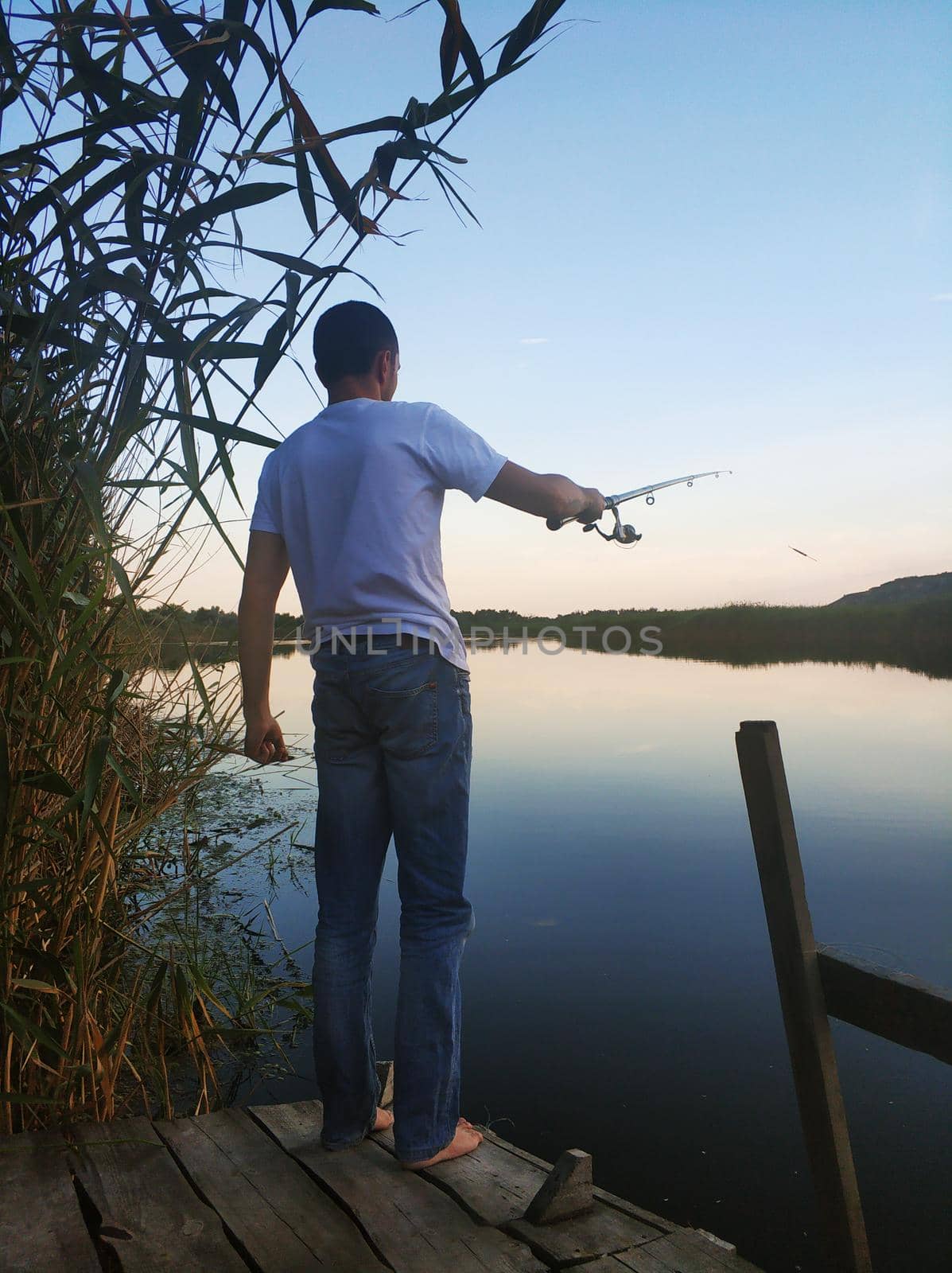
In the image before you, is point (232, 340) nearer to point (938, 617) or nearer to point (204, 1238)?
point (204, 1238)

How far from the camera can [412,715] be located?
1.68 meters

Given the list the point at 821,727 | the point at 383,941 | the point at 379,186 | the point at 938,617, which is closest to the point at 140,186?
the point at 379,186

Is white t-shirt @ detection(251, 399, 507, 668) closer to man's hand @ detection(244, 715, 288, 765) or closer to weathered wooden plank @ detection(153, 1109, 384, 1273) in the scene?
man's hand @ detection(244, 715, 288, 765)

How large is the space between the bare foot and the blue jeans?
2 cm

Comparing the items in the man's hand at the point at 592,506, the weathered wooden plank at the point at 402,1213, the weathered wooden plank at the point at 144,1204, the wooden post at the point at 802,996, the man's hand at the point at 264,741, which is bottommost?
the weathered wooden plank at the point at 402,1213

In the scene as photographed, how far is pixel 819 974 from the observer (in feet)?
4.44

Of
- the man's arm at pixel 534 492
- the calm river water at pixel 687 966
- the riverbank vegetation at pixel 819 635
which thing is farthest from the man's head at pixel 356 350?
the riverbank vegetation at pixel 819 635

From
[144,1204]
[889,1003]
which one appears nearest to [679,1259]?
[889,1003]

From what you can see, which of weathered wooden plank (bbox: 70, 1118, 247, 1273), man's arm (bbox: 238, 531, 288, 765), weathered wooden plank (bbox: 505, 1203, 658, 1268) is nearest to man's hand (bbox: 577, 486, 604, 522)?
man's arm (bbox: 238, 531, 288, 765)

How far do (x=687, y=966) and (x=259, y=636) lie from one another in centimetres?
278

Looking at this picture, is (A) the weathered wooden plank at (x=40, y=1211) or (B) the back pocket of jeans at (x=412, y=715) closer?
(A) the weathered wooden plank at (x=40, y=1211)

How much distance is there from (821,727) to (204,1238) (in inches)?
363

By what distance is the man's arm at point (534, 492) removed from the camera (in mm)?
1728

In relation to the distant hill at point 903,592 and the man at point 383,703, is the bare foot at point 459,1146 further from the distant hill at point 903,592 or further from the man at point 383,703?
the distant hill at point 903,592
